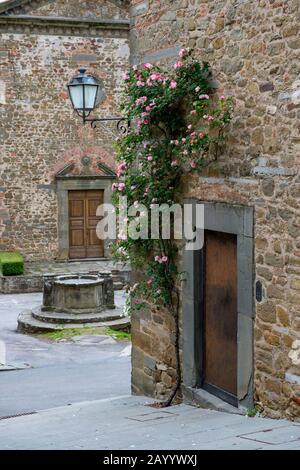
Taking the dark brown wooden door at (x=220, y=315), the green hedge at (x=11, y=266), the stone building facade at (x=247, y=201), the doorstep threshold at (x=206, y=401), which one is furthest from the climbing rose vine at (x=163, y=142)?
the green hedge at (x=11, y=266)

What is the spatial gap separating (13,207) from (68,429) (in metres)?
14.0

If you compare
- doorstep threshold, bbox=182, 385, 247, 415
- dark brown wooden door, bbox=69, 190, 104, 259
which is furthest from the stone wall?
dark brown wooden door, bbox=69, 190, 104, 259

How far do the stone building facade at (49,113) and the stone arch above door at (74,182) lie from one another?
3 cm

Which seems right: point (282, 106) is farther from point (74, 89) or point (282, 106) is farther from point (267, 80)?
point (74, 89)

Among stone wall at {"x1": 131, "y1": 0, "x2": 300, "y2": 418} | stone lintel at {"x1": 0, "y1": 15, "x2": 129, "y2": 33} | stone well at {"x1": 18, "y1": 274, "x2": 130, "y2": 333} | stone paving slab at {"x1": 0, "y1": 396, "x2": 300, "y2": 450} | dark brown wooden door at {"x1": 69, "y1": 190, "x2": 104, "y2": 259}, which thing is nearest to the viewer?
stone paving slab at {"x1": 0, "y1": 396, "x2": 300, "y2": 450}

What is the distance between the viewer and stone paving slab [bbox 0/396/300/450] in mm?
5258

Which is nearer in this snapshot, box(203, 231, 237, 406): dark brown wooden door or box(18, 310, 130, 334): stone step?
box(203, 231, 237, 406): dark brown wooden door

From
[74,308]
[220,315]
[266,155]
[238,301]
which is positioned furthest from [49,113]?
[266,155]

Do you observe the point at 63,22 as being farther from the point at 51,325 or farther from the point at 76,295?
the point at 51,325

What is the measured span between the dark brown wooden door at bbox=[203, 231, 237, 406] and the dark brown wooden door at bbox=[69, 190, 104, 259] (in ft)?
44.8

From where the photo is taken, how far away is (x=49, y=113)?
20078 mm

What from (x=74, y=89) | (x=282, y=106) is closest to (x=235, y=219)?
(x=282, y=106)

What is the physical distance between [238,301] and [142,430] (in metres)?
1.36

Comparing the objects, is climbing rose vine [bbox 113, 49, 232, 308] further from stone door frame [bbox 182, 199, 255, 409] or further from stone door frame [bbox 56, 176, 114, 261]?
stone door frame [bbox 56, 176, 114, 261]
